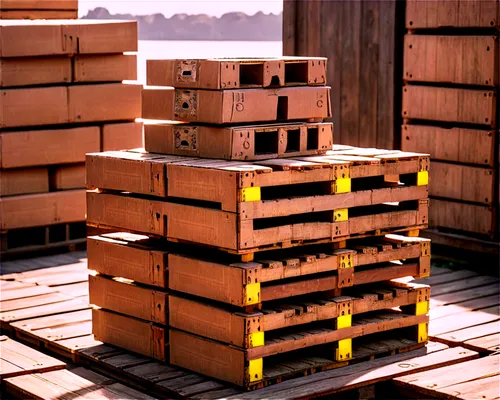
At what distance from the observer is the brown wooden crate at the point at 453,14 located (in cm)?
1034

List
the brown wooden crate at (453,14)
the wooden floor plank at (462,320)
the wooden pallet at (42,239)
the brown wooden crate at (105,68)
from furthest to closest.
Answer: the brown wooden crate at (105,68) < the wooden pallet at (42,239) < the brown wooden crate at (453,14) < the wooden floor plank at (462,320)

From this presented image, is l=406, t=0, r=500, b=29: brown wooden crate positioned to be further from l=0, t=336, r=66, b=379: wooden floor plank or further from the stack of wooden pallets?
l=0, t=336, r=66, b=379: wooden floor plank

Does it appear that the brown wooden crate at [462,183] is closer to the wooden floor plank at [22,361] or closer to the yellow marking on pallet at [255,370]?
the yellow marking on pallet at [255,370]

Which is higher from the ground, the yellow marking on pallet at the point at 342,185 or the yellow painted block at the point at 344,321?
the yellow marking on pallet at the point at 342,185

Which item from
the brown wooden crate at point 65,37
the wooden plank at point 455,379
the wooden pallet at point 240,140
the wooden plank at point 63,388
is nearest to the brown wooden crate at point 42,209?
the brown wooden crate at point 65,37

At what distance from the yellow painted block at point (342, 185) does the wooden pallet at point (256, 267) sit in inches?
16.8

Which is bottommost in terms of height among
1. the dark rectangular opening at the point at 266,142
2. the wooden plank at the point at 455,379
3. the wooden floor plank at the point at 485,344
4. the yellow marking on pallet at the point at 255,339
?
the wooden plank at the point at 455,379

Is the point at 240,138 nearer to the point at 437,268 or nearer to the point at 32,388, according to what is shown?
the point at 32,388

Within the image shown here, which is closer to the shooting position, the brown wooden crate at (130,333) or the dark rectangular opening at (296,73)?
the brown wooden crate at (130,333)

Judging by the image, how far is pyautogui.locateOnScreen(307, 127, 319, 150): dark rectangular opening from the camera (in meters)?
7.81

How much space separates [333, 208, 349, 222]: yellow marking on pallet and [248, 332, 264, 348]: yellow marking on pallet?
3.25 ft

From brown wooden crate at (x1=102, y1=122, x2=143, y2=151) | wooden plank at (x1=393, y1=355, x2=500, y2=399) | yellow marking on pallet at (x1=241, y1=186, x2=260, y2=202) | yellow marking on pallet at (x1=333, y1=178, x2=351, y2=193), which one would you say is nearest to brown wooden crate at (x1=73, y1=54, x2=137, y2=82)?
brown wooden crate at (x1=102, y1=122, x2=143, y2=151)

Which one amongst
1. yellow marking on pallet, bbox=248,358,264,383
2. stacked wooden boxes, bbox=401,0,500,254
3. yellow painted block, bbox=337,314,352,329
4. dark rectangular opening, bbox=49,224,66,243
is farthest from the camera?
dark rectangular opening, bbox=49,224,66,243

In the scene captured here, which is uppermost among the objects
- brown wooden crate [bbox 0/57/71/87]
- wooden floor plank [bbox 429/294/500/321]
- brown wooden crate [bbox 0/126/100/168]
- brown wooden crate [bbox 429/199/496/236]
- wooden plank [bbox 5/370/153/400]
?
brown wooden crate [bbox 0/57/71/87]
